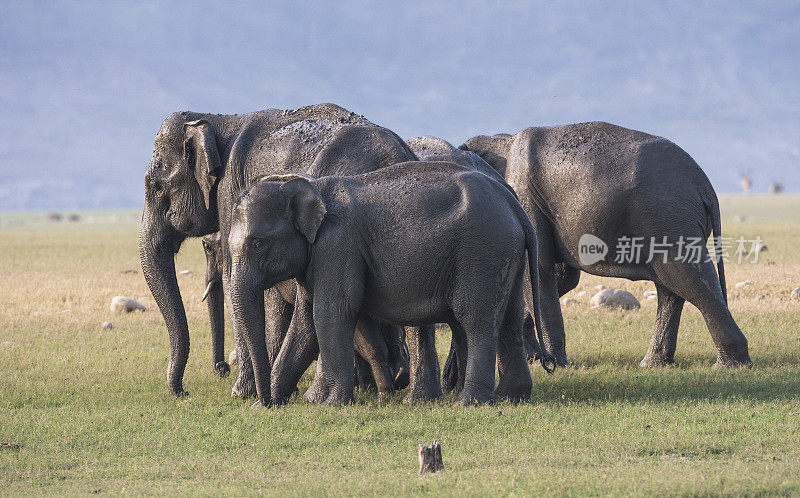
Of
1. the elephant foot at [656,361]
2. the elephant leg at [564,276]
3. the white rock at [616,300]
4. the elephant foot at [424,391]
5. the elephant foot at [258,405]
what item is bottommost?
the elephant foot at [258,405]

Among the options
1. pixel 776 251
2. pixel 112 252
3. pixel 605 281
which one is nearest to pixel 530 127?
pixel 605 281

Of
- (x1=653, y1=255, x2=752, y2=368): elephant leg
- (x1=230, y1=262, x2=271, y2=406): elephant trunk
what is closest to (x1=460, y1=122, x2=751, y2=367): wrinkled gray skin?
(x1=653, y1=255, x2=752, y2=368): elephant leg

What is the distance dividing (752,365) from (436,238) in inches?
209

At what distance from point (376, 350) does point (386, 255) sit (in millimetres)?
1513

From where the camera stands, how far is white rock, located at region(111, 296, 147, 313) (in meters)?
19.5

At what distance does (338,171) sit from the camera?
11.3 metres

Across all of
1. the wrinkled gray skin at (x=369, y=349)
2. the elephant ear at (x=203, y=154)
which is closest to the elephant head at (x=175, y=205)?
the elephant ear at (x=203, y=154)

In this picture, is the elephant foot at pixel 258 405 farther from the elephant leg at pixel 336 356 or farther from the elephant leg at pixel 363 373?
the elephant leg at pixel 363 373

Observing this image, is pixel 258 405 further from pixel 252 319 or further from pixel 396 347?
pixel 396 347

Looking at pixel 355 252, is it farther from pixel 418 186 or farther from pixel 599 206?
pixel 599 206

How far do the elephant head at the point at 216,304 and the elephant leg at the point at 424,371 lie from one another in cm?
344

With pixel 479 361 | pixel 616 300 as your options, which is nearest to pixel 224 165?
pixel 479 361

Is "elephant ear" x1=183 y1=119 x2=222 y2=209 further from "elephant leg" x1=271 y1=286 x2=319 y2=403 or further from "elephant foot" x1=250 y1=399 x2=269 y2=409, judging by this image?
"elephant foot" x1=250 y1=399 x2=269 y2=409

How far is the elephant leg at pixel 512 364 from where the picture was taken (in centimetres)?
1070
